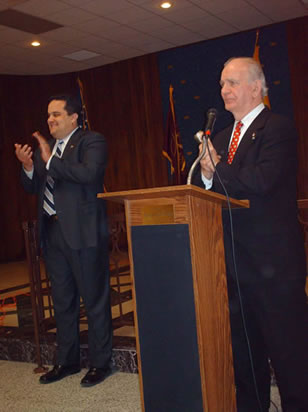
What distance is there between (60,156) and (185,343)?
1599 mm

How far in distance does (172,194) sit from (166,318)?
0.41m

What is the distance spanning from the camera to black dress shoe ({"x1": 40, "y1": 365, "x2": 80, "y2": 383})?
2816 millimetres

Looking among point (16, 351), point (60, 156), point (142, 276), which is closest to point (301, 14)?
point (60, 156)

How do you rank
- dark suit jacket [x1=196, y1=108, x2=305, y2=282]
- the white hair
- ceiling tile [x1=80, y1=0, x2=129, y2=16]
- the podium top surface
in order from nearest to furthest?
the podium top surface < dark suit jacket [x1=196, y1=108, x2=305, y2=282] < the white hair < ceiling tile [x1=80, y1=0, x2=129, y2=16]

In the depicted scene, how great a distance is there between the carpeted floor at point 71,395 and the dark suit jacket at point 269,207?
0.81m

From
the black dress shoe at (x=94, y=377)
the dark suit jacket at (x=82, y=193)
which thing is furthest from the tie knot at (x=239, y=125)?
the black dress shoe at (x=94, y=377)

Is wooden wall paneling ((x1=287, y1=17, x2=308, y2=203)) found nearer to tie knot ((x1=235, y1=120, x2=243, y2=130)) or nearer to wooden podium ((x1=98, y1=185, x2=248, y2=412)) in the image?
tie knot ((x1=235, y1=120, x2=243, y2=130))

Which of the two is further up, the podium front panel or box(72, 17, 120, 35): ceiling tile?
box(72, 17, 120, 35): ceiling tile

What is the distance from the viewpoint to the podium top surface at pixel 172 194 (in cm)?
147

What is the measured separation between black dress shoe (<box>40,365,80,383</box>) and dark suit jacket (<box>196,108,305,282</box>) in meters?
1.49

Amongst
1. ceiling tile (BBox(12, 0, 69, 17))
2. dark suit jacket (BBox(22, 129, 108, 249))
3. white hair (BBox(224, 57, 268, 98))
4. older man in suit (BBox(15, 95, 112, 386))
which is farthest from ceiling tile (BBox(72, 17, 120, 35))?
white hair (BBox(224, 57, 268, 98))

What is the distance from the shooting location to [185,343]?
1556mm

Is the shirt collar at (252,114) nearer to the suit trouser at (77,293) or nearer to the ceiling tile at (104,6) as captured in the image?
the suit trouser at (77,293)

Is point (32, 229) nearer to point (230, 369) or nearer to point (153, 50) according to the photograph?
point (230, 369)
